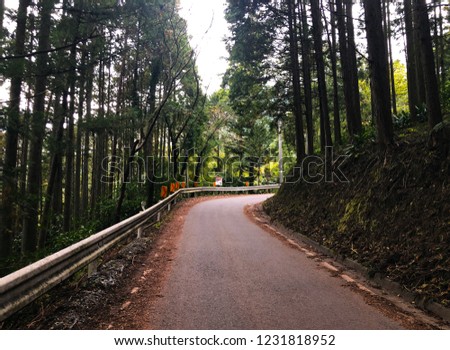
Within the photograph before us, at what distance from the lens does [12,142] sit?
9.47 m

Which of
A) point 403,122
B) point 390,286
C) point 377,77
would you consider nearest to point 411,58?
point 403,122

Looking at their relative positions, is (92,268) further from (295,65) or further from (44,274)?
(295,65)

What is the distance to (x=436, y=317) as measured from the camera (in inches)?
161

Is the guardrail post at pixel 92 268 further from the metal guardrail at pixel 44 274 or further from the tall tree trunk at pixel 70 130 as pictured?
the tall tree trunk at pixel 70 130

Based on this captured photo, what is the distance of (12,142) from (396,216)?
9.47 meters

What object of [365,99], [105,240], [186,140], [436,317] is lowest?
[436,317]

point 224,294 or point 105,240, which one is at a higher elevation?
point 105,240

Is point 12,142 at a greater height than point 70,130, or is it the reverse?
point 70,130

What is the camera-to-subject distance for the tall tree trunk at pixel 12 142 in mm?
7902

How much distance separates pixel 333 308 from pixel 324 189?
699 centimetres

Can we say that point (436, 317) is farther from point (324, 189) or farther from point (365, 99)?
point (365, 99)

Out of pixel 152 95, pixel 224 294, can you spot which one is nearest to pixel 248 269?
pixel 224 294

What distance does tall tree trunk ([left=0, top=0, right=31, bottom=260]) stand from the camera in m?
7.90

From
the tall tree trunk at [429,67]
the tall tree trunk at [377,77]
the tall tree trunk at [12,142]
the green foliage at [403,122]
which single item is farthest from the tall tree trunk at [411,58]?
the tall tree trunk at [12,142]
